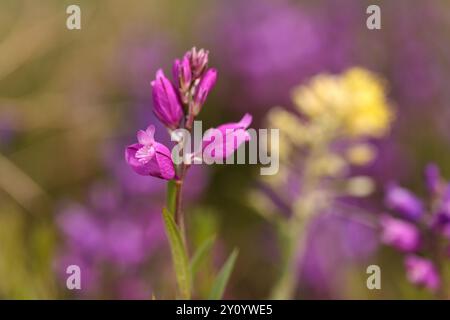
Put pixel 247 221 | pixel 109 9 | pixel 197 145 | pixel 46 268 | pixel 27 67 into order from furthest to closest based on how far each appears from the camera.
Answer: pixel 109 9
pixel 27 67
pixel 247 221
pixel 46 268
pixel 197 145

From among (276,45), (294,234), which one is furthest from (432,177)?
(276,45)

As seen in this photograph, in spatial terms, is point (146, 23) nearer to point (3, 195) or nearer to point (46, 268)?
point (3, 195)

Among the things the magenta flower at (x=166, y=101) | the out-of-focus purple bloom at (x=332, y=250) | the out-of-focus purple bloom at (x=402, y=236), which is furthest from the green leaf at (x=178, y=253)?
the out-of-focus purple bloom at (x=332, y=250)

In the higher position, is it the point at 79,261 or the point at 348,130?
the point at 348,130

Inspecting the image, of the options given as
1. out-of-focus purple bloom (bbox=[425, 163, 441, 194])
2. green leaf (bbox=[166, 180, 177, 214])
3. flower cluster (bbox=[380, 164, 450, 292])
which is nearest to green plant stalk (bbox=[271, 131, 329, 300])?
flower cluster (bbox=[380, 164, 450, 292])
